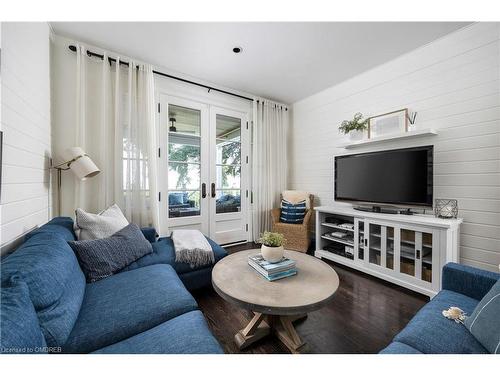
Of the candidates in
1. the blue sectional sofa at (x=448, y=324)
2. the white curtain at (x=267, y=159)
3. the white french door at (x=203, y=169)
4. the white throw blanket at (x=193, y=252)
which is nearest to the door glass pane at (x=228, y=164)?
the white french door at (x=203, y=169)

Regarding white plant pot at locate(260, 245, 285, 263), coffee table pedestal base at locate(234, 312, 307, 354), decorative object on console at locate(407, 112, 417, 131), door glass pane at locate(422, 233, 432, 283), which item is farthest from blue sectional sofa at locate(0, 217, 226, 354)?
decorative object on console at locate(407, 112, 417, 131)

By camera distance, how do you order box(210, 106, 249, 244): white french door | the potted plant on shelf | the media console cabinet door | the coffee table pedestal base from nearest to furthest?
the coffee table pedestal base < the media console cabinet door < the potted plant on shelf < box(210, 106, 249, 244): white french door

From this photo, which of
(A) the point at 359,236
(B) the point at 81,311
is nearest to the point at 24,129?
(B) the point at 81,311

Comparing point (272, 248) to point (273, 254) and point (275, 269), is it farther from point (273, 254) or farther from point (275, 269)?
point (275, 269)

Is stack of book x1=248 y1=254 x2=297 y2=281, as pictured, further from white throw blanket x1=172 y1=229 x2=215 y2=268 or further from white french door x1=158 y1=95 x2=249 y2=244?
white french door x1=158 y1=95 x2=249 y2=244

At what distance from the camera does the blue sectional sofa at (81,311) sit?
2.38 feet

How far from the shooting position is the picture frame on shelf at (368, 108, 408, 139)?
2.40m

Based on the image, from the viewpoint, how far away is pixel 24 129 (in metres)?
1.42

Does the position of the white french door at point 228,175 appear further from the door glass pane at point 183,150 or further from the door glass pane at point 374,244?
the door glass pane at point 374,244

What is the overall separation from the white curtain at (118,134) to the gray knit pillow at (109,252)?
74 centimetres

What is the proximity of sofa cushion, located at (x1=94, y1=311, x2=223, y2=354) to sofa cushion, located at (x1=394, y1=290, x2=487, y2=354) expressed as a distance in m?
0.85

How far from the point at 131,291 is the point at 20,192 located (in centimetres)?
99
